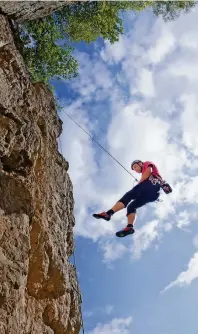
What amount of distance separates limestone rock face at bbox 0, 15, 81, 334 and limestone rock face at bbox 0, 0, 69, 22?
18.7 inches

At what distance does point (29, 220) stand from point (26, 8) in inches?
204

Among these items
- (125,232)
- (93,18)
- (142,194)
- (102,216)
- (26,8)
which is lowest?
(125,232)

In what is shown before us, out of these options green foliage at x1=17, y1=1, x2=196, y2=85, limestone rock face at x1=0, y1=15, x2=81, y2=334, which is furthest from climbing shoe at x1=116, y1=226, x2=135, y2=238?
green foliage at x1=17, y1=1, x2=196, y2=85

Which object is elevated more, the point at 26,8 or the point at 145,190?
the point at 26,8

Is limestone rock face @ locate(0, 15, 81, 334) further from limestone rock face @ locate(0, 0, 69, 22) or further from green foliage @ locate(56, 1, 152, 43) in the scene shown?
green foliage @ locate(56, 1, 152, 43)

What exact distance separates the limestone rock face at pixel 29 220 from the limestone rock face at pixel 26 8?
A: 47 centimetres

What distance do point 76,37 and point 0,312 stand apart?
10633mm

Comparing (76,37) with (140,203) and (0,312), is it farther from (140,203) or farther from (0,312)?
(0,312)

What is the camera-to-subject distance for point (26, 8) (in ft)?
27.9

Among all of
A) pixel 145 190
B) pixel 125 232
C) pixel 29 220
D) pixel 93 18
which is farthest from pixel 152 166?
pixel 29 220

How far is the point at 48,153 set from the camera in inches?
305

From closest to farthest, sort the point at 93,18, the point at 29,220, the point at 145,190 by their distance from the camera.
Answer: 1. the point at 29,220
2. the point at 145,190
3. the point at 93,18

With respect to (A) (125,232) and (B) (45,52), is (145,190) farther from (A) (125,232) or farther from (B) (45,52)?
(B) (45,52)

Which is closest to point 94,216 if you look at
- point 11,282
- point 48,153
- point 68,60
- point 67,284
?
point 48,153
